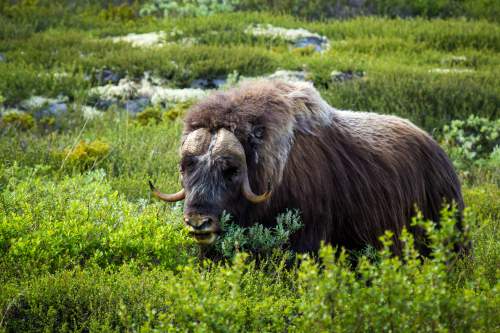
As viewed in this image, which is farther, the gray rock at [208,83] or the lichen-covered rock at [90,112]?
the gray rock at [208,83]

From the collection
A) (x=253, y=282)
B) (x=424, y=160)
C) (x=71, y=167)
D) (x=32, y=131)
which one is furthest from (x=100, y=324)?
(x=32, y=131)

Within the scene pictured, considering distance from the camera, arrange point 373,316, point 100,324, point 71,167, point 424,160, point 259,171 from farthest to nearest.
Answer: point 71,167 < point 424,160 < point 259,171 < point 100,324 < point 373,316

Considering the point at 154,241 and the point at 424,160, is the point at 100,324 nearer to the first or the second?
the point at 154,241

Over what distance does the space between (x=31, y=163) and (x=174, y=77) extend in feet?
16.5

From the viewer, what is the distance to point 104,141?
8625 mm

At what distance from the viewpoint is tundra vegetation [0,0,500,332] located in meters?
3.58

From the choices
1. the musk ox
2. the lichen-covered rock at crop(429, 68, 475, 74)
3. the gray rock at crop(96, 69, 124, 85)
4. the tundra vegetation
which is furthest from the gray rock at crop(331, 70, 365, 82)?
the musk ox

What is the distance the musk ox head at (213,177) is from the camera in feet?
15.9

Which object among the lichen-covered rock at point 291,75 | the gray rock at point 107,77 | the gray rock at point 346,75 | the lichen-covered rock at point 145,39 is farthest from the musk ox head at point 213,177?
the lichen-covered rock at point 145,39

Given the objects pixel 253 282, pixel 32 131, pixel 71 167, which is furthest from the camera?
pixel 32 131

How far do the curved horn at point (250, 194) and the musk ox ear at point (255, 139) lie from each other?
6.4 inches

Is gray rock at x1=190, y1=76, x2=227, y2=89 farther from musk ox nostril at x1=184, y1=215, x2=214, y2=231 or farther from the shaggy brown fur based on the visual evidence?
musk ox nostril at x1=184, y1=215, x2=214, y2=231

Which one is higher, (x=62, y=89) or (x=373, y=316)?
(x=373, y=316)

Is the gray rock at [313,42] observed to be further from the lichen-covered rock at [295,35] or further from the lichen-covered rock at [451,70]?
the lichen-covered rock at [451,70]
